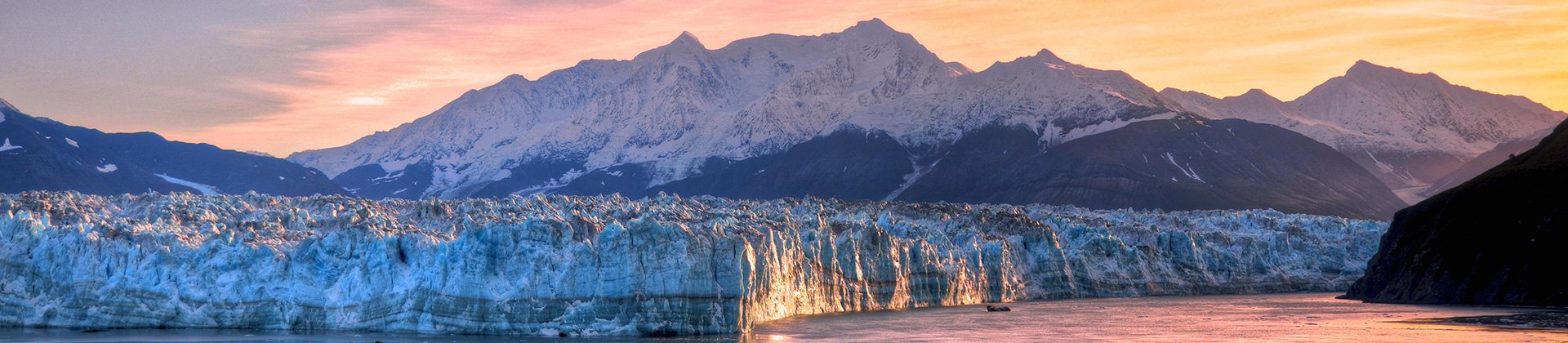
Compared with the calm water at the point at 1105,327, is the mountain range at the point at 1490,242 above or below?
above

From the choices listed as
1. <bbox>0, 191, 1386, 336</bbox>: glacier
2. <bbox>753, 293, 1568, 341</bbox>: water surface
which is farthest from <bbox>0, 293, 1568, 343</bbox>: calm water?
<bbox>0, 191, 1386, 336</bbox>: glacier

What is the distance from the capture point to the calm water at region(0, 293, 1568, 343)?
70625mm

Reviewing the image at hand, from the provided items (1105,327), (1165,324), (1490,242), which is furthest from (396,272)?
(1490,242)

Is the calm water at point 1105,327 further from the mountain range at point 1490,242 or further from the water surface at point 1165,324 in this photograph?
the mountain range at point 1490,242

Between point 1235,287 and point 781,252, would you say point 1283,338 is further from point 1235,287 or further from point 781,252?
point 1235,287

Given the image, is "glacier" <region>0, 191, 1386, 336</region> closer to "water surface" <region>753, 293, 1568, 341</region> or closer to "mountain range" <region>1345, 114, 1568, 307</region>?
"water surface" <region>753, 293, 1568, 341</region>

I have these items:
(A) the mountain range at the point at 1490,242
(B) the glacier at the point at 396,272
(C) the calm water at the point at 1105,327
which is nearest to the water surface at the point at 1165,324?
(C) the calm water at the point at 1105,327

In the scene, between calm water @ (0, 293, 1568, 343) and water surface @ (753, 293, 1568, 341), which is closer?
calm water @ (0, 293, 1568, 343)

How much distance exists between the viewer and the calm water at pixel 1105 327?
70.6 metres

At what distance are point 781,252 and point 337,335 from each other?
23435 millimetres

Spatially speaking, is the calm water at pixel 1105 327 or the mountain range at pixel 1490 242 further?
the mountain range at pixel 1490 242

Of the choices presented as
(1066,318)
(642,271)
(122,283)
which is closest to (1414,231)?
(1066,318)

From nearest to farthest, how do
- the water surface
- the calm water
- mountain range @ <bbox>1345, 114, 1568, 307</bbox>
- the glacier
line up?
the glacier < the calm water < the water surface < mountain range @ <bbox>1345, 114, 1568, 307</bbox>

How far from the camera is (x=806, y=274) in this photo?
91750mm
